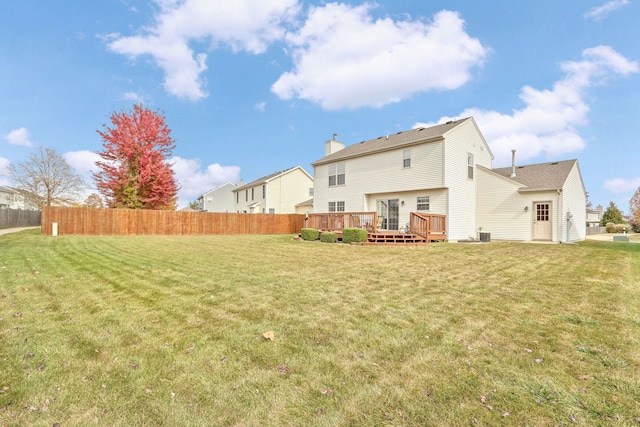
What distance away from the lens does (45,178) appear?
2875cm

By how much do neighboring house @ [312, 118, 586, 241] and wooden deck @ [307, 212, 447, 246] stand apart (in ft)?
3.20

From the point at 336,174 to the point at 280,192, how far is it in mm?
10535

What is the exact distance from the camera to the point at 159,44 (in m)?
13.4

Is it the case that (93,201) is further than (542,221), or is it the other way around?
(93,201)

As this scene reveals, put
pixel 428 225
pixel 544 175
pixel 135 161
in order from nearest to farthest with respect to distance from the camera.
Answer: pixel 428 225, pixel 544 175, pixel 135 161

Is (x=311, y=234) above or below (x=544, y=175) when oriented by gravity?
below

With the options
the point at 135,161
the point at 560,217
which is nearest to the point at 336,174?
the point at 560,217

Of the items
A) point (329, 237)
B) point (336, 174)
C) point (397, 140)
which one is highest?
point (397, 140)

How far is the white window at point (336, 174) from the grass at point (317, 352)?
570 inches

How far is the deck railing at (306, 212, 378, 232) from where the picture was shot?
45.4 feet

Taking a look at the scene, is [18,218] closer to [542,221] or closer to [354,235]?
[354,235]

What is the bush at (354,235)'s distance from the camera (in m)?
13.2

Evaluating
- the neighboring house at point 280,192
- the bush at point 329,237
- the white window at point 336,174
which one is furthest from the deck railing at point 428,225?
the neighboring house at point 280,192

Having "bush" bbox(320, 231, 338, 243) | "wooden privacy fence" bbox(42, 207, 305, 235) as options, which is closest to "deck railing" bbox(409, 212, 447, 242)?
"bush" bbox(320, 231, 338, 243)
